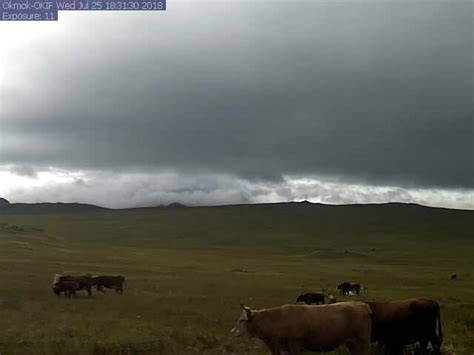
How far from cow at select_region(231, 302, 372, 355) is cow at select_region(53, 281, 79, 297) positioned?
708 inches

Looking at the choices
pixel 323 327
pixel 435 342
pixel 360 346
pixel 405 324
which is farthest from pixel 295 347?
pixel 435 342

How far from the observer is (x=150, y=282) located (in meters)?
37.3

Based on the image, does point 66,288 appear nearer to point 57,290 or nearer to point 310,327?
point 57,290

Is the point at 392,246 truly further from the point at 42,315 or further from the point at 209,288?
the point at 42,315

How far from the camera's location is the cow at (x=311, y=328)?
12.1 metres

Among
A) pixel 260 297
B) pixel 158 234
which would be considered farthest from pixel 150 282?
pixel 158 234

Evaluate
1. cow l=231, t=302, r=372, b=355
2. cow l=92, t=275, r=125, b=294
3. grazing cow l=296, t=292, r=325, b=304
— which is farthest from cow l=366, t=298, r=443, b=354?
cow l=92, t=275, r=125, b=294

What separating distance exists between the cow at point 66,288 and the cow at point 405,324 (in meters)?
18.8

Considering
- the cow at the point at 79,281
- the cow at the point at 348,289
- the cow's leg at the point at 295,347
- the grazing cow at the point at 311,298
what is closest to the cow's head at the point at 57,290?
the cow at the point at 79,281

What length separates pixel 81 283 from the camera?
1193 inches

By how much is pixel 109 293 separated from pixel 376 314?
817 inches

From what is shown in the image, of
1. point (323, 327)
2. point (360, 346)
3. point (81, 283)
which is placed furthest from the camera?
point (81, 283)

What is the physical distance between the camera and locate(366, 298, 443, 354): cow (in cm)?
1334

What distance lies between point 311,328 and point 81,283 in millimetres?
20802
